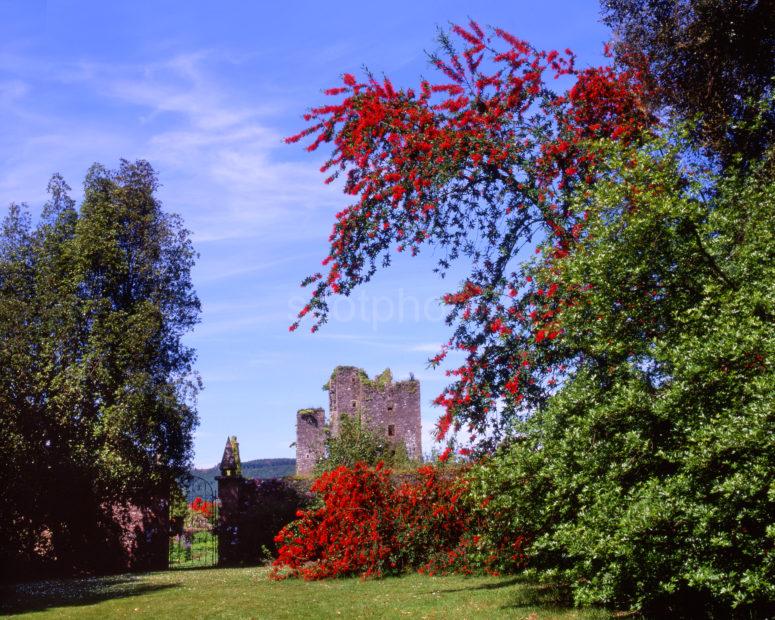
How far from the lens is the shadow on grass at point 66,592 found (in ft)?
42.4

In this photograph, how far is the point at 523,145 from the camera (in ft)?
41.2

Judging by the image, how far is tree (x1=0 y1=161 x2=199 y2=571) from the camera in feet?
65.4

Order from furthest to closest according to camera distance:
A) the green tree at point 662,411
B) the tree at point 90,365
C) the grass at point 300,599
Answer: the tree at point 90,365
the grass at point 300,599
the green tree at point 662,411

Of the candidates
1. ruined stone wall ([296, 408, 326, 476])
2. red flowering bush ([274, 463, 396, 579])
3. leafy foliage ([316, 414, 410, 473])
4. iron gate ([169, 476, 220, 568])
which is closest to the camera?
red flowering bush ([274, 463, 396, 579])

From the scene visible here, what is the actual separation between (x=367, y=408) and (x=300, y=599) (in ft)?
76.6

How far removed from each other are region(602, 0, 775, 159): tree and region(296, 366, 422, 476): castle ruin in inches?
932

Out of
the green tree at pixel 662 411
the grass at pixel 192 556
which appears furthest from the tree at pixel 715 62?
the grass at pixel 192 556

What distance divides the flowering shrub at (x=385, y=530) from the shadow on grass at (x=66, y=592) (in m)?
3.19

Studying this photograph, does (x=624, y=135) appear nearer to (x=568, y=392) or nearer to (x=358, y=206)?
(x=358, y=206)

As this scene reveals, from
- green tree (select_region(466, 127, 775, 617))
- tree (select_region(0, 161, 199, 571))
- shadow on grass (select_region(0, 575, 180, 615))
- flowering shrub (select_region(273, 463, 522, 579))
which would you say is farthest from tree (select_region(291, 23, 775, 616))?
tree (select_region(0, 161, 199, 571))

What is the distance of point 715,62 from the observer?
43.1ft

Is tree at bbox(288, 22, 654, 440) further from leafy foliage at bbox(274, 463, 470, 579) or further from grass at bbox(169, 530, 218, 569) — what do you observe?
grass at bbox(169, 530, 218, 569)

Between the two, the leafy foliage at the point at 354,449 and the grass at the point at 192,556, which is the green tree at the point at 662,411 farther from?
the grass at the point at 192,556

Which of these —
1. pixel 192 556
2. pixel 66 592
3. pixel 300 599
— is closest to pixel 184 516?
pixel 192 556
